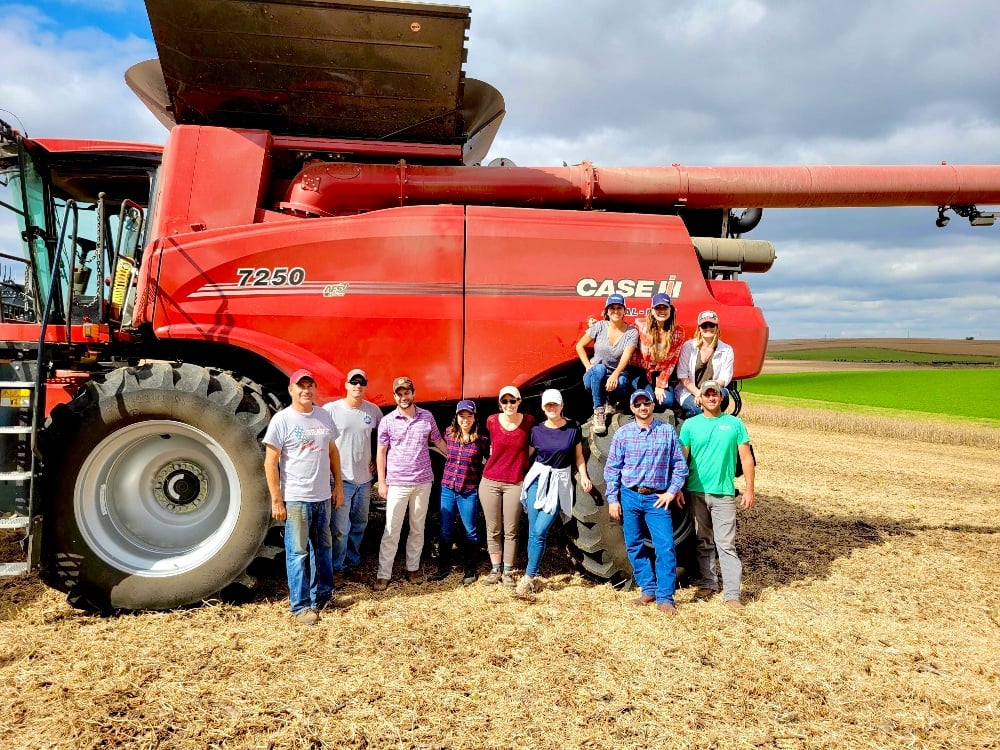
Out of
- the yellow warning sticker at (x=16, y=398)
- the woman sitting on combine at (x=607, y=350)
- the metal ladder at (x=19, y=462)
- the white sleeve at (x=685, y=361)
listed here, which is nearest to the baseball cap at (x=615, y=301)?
the woman sitting on combine at (x=607, y=350)

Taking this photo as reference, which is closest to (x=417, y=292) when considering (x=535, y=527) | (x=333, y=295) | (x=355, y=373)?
(x=333, y=295)

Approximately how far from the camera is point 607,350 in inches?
177

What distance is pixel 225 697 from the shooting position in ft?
10.3

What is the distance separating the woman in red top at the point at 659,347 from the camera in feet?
14.8

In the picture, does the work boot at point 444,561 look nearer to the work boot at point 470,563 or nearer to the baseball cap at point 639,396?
the work boot at point 470,563

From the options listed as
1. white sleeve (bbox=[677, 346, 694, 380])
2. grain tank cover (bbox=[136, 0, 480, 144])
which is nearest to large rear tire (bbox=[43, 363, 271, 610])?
grain tank cover (bbox=[136, 0, 480, 144])

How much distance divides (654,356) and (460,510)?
1814 mm

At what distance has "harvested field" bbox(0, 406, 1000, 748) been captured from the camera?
2.94 metres

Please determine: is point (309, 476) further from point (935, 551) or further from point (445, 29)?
point (935, 551)

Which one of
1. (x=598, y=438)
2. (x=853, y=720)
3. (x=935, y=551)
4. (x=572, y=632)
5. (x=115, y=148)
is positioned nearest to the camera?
(x=853, y=720)

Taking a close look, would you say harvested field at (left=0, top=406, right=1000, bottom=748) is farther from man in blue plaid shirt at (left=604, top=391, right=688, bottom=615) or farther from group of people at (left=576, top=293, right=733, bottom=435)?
group of people at (left=576, top=293, right=733, bottom=435)

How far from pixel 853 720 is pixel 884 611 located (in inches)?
69.3

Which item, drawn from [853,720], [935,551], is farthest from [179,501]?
[935,551]

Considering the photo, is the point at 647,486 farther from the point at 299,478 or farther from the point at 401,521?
the point at 299,478
